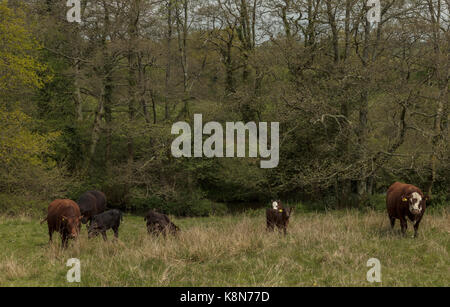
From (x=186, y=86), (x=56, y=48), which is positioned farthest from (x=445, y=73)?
(x=56, y=48)

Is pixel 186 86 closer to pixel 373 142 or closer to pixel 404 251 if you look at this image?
pixel 373 142

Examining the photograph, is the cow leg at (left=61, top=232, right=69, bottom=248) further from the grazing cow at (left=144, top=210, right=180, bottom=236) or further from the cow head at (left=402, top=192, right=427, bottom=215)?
the cow head at (left=402, top=192, right=427, bottom=215)

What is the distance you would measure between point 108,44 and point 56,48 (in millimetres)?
4353

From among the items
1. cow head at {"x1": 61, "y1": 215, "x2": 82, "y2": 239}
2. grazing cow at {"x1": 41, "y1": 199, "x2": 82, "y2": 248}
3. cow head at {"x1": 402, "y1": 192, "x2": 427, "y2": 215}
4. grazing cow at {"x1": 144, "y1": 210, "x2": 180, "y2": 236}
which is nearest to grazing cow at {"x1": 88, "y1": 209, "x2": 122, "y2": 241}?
grazing cow at {"x1": 41, "y1": 199, "x2": 82, "y2": 248}

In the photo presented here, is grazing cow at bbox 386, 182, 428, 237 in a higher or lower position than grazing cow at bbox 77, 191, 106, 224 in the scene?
higher

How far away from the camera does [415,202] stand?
10.7m

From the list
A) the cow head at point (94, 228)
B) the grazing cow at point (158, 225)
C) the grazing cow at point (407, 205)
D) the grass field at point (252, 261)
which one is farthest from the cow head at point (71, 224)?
the grazing cow at point (407, 205)

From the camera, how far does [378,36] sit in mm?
19609

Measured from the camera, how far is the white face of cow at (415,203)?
10.6m

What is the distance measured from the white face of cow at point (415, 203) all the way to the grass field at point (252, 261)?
701 mm

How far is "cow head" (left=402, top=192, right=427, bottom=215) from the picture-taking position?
10594mm

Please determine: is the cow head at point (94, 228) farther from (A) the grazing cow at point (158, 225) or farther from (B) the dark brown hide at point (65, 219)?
(A) the grazing cow at point (158, 225)

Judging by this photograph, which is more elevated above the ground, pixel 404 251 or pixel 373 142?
pixel 373 142

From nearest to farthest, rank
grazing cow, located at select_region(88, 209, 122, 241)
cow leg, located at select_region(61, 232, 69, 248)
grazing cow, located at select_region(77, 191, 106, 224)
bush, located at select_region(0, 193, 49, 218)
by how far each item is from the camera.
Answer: cow leg, located at select_region(61, 232, 69, 248)
grazing cow, located at select_region(88, 209, 122, 241)
grazing cow, located at select_region(77, 191, 106, 224)
bush, located at select_region(0, 193, 49, 218)
